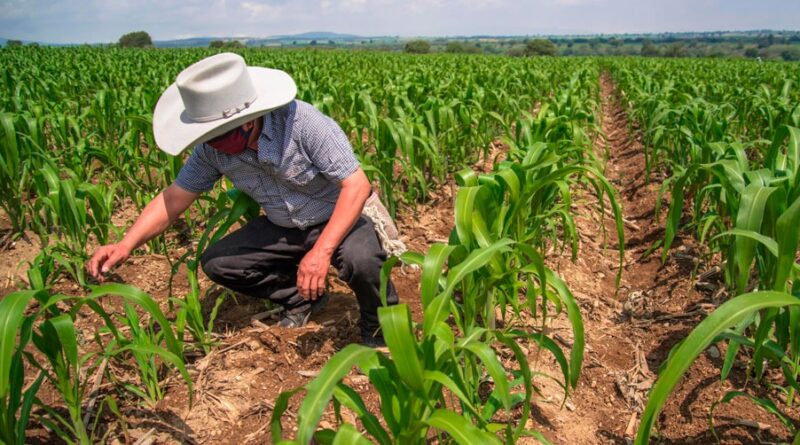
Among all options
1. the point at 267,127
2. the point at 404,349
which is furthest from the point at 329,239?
the point at 404,349

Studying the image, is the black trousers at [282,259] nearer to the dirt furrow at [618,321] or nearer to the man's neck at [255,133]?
the man's neck at [255,133]

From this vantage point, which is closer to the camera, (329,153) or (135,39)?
(329,153)

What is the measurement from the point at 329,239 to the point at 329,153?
1.21ft

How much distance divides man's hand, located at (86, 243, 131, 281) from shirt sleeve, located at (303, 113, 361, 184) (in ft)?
2.75

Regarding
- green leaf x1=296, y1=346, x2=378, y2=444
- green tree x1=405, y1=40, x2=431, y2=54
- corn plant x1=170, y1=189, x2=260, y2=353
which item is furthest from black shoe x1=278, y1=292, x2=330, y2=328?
green tree x1=405, y1=40, x2=431, y2=54

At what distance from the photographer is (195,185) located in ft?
7.78

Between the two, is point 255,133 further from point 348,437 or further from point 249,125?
point 348,437

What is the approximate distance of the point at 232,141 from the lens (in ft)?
7.02

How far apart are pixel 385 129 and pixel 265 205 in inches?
60.2

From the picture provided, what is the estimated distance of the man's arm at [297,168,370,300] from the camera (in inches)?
83.9

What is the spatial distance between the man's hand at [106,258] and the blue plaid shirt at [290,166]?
41 cm

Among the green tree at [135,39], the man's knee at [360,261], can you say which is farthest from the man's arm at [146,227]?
the green tree at [135,39]

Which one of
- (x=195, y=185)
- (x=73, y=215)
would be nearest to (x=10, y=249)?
(x=73, y=215)

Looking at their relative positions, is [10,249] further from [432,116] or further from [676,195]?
[676,195]
